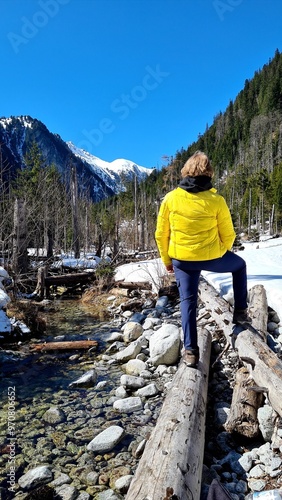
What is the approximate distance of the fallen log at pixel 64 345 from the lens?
240 inches

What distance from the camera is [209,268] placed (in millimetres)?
3410

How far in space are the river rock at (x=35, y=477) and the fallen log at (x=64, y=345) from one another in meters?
3.37

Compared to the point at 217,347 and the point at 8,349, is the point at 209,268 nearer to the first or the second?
the point at 217,347

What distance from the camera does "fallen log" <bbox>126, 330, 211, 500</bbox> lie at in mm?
1780

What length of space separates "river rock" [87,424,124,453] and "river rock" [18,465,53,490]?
0.48 m

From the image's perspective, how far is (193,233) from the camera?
3.21 metres

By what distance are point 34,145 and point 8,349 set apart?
3576 cm

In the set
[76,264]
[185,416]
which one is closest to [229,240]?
[185,416]

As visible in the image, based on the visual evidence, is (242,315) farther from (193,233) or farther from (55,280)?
(55,280)

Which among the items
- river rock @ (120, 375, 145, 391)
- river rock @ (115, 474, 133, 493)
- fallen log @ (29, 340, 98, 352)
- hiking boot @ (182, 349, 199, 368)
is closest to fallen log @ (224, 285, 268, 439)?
hiking boot @ (182, 349, 199, 368)

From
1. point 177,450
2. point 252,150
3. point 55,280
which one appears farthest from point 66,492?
point 252,150

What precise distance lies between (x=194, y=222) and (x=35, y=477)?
275cm

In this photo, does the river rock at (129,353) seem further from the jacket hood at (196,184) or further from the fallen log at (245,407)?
the jacket hood at (196,184)

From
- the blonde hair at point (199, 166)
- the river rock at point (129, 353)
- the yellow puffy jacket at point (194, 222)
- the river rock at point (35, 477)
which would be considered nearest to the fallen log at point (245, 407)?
the yellow puffy jacket at point (194, 222)
